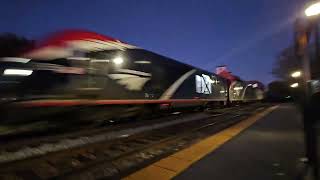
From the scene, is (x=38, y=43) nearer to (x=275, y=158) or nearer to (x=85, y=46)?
(x=85, y=46)

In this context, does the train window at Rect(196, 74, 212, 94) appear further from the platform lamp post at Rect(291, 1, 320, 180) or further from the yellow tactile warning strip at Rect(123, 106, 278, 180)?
the platform lamp post at Rect(291, 1, 320, 180)

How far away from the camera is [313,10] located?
4504 millimetres

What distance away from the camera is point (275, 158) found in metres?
6.26

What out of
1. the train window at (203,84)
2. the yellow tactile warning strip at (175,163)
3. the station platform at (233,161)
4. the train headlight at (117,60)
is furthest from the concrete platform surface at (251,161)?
the train window at (203,84)

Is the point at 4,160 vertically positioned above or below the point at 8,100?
below

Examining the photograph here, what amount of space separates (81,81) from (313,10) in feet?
23.4

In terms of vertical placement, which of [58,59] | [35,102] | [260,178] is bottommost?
[260,178]

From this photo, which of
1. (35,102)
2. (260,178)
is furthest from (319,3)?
(35,102)

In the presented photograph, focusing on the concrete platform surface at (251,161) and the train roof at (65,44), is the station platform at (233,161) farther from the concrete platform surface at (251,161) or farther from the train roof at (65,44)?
the train roof at (65,44)

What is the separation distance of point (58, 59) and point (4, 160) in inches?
160

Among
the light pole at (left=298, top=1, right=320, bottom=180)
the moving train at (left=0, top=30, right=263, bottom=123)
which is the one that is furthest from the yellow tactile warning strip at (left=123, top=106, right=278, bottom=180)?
the moving train at (left=0, top=30, right=263, bottom=123)

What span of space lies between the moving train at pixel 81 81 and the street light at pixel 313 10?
6726mm

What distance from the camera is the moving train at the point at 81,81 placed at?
28.1 feet

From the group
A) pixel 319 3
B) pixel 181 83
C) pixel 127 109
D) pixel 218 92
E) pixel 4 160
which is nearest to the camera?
pixel 319 3
